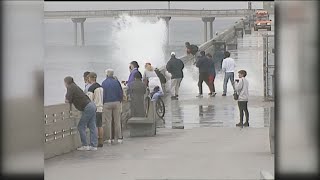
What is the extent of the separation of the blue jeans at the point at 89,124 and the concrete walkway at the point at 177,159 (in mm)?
259

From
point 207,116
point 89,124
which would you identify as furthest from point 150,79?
point 89,124

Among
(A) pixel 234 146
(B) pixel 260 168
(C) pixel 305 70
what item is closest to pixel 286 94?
(C) pixel 305 70

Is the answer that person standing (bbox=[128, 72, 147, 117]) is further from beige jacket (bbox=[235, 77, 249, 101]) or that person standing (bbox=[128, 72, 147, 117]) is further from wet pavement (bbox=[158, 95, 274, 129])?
beige jacket (bbox=[235, 77, 249, 101])

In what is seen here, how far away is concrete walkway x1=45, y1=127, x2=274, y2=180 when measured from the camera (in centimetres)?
880

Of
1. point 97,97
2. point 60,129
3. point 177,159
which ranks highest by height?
point 97,97

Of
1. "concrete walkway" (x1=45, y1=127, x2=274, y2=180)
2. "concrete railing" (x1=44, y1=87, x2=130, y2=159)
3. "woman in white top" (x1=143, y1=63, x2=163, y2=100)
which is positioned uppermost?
"woman in white top" (x1=143, y1=63, x2=163, y2=100)

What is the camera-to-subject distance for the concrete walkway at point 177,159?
880 cm

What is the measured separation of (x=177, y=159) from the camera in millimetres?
10148

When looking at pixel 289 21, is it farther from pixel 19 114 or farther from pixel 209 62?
pixel 209 62

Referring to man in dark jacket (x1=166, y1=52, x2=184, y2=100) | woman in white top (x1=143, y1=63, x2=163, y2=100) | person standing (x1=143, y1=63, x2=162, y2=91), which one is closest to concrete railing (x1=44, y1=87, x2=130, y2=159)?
woman in white top (x1=143, y1=63, x2=163, y2=100)

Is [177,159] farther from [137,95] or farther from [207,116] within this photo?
[207,116]

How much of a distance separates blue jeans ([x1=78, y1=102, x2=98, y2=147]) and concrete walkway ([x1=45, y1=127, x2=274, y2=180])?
26 cm

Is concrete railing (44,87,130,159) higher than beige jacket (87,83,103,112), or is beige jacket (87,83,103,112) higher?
beige jacket (87,83,103,112)

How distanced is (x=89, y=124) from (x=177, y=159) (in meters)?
2.03
